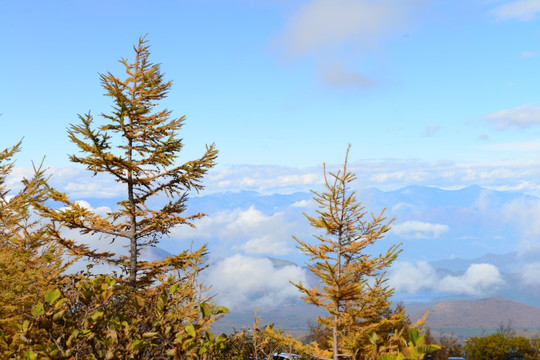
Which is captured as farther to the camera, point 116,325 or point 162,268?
point 162,268

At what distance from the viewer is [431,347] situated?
2.03 meters

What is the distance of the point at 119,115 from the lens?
15727 mm

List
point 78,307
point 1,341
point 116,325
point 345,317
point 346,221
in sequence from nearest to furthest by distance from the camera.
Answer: point 1,341 → point 116,325 → point 78,307 → point 345,317 → point 346,221

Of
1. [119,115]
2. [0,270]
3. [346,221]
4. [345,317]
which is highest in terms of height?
[119,115]

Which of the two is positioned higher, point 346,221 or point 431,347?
point 346,221

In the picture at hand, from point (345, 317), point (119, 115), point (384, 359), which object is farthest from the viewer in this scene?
point (119, 115)

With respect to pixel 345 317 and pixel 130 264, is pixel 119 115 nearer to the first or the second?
pixel 130 264

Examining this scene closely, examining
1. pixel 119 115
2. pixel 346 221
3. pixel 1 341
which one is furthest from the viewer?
pixel 119 115

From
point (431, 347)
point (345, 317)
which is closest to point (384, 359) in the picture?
point (431, 347)

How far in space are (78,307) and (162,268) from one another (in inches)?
465

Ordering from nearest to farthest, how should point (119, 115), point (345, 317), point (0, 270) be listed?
point (0, 270) → point (345, 317) → point (119, 115)

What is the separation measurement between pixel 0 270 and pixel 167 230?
7527 millimetres

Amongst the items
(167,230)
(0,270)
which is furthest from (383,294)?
(0,270)

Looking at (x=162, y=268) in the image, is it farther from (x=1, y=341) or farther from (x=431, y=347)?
(x=431, y=347)
